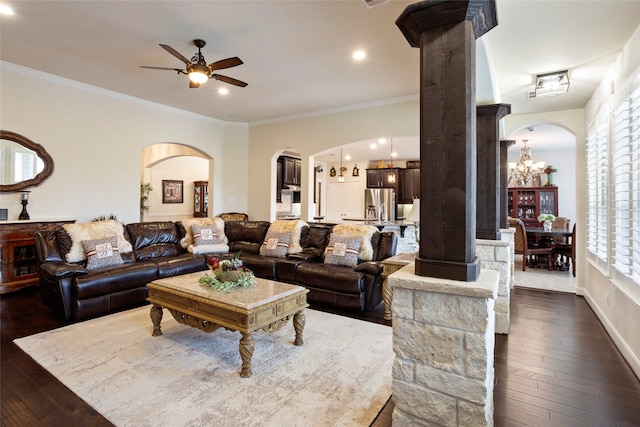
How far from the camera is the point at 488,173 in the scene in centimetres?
340

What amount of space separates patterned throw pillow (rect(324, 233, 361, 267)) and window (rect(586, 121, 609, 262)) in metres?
2.78

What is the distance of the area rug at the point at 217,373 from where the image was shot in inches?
78.7

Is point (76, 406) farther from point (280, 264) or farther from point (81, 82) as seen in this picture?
point (81, 82)

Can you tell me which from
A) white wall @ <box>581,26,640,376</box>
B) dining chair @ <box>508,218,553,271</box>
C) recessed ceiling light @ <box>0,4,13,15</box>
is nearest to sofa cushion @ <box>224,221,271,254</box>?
recessed ceiling light @ <box>0,4,13,15</box>

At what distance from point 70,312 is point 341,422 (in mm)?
3144

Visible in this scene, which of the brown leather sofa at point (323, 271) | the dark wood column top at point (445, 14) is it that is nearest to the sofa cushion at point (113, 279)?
the brown leather sofa at point (323, 271)

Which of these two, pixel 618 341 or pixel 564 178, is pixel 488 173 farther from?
pixel 564 178

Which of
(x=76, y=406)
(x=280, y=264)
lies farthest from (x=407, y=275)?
(x=280, y=264)

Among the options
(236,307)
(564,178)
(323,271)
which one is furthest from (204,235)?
(564,178)

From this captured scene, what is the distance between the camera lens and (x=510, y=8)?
94.1 inches

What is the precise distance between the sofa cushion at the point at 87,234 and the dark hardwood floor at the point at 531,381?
2.33ft

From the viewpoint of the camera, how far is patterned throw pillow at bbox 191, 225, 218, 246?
5.14 metres

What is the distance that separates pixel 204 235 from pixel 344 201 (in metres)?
6.53

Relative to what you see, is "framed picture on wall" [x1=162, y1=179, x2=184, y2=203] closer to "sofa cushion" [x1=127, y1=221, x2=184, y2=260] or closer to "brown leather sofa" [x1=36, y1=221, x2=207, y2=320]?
"sofa cushion" [x1=127, y1=221, x2=184, y2=260]
